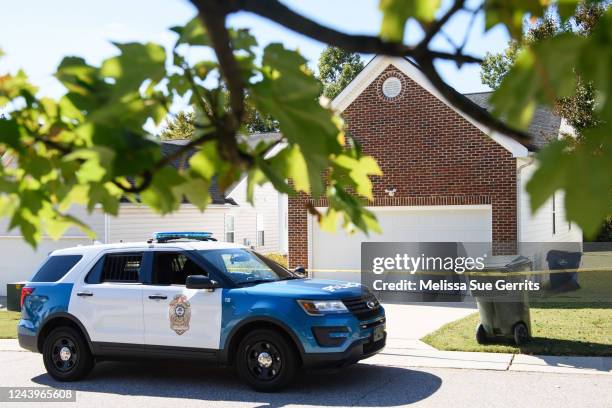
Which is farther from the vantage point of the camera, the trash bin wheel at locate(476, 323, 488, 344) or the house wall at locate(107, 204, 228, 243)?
the house wall at locate(107, 204, 228, 243)

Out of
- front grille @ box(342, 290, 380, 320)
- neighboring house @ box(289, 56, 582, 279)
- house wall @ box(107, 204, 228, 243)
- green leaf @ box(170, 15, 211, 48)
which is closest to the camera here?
green leaf @ box(170, 15, 211, 48)

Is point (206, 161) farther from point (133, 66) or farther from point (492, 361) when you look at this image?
point (492, 361)

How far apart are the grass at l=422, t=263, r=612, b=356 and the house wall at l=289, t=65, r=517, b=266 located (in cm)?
220

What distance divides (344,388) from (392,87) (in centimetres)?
1112

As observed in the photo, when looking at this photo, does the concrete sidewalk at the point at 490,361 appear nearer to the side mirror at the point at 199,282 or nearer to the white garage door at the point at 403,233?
the side mirror at the point at 199,282

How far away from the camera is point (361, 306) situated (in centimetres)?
997

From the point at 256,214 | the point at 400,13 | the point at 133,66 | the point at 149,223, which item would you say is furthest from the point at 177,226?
the point at 400,13

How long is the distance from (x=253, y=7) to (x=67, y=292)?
9831 mm

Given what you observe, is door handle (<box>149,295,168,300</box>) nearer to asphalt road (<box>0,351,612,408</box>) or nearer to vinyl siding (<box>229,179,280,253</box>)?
asphalt road (<box>0,351,612,408</box>)

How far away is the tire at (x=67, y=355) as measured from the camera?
10.5 metres

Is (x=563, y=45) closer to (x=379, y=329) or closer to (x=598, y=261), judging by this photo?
(x=379, y=329)

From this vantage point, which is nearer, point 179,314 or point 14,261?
point 179,314

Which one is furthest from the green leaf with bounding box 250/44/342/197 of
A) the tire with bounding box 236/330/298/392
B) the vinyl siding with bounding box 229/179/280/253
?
the vinyl siding with bounding box 229/179/280/253

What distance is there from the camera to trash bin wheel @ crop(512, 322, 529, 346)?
40.7 feet
